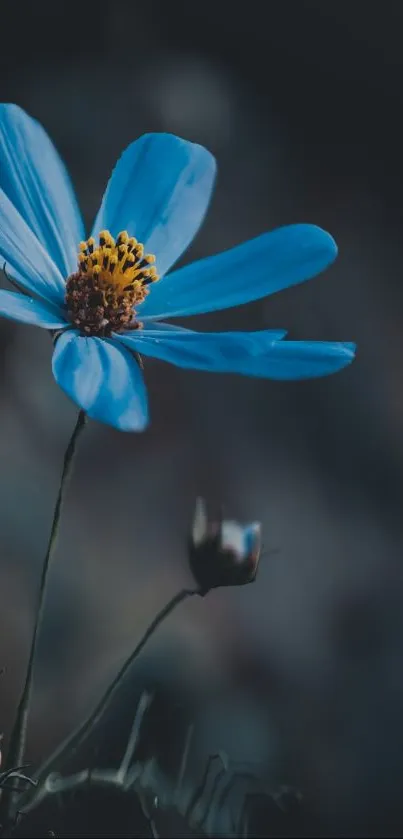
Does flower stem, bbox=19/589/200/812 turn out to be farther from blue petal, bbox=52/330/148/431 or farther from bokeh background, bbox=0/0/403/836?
bokeh background, bbox=0/0/403/836

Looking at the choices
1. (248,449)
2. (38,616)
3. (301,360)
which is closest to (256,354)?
(301,360)

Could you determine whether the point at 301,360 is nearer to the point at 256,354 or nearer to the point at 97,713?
the point at 256,354

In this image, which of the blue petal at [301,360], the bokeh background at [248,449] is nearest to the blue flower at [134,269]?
the blue petal at [301,360]

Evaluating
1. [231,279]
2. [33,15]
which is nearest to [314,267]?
[231,279]

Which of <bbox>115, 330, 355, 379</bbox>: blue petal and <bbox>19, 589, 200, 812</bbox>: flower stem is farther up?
<bbox>115, 330, 355, 379</bbox>: blue petal

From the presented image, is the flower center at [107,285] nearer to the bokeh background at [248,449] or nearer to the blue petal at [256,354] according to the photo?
the blue petal at [256,354]

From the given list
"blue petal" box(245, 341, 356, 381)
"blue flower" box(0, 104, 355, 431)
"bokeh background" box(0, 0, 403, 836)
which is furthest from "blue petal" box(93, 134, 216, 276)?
"bokeh background" box(0, 0, 403, 836)

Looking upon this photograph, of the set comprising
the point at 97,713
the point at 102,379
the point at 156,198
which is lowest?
the point at 97,713
